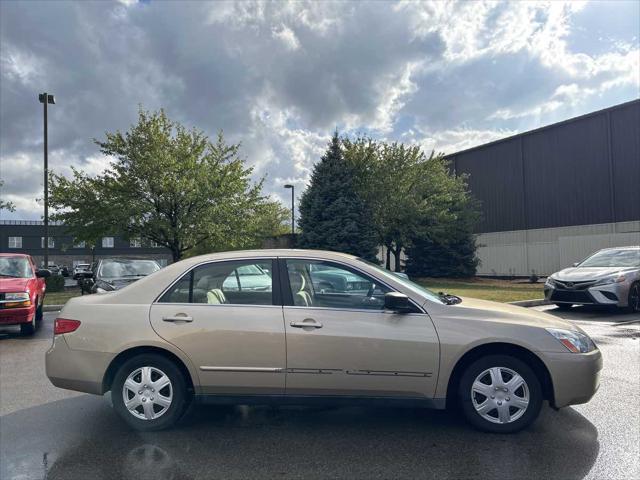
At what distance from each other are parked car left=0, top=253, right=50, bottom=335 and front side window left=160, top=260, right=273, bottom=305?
6.25m

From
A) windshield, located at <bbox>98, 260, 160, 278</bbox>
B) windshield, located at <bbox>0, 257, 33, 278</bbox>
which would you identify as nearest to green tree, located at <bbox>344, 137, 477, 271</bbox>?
windshield, located at <bbox>98, 260, 160, 278</bbox>

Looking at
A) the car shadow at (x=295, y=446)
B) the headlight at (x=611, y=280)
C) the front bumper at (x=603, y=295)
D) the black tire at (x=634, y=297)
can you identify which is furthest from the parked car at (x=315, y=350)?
the black tire at (x=634, y=297)

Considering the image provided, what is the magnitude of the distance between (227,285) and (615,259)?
36.5 ft

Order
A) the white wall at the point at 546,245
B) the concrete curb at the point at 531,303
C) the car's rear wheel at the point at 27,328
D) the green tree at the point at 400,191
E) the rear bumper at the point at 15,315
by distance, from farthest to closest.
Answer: the white wall at the point at 546,245
the green tree at the point at 400,191
the concrete curb at the point at 531,303
the car's rear wheel at the point at 27,328
the rear bumper at the point at 15,315

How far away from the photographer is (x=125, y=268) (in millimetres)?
11641

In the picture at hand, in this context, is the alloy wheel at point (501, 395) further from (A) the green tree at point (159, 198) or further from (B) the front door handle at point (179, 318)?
(A) the green tree at point (159, 198)

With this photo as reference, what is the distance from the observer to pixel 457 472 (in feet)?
11.1

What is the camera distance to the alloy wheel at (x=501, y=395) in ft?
13.1

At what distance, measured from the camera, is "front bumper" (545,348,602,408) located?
157 inches

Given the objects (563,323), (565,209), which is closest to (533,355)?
(563,323)

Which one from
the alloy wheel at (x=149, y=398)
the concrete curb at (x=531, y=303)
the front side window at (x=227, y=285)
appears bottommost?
the concrete curb at (x=531, y=303)

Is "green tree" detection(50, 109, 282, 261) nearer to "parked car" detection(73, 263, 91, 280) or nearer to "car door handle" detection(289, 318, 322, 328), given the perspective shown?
"parked car" detection(73, 263, 91, 280)

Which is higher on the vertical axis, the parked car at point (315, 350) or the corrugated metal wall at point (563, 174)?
the corrugated metal wall at point (563, 174)

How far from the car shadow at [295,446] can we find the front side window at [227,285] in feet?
3.68
